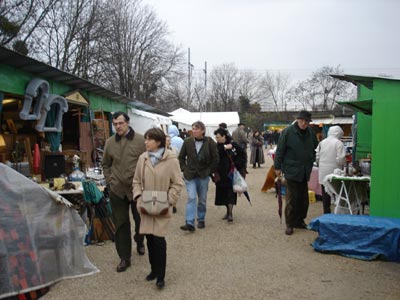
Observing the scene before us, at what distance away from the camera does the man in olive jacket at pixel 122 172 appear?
4.59 meters

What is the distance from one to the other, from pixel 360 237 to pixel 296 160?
162 centimetres

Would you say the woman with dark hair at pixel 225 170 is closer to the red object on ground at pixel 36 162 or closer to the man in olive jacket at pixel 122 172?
the man in olive jacket at pixel 122 172

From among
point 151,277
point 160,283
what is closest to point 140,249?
point 151,277

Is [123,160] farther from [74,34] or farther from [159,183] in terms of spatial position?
[74,34]

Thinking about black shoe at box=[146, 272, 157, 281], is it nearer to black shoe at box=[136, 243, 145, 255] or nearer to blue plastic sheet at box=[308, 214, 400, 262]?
black shoe at box=[136, 243, 145, 255]

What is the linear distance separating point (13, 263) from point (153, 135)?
2162 millimetres

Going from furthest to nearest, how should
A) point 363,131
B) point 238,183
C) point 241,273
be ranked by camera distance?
point 363,131 < point 238,183 < point 241,273

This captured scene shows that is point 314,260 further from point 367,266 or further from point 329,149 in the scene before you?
point 329,149

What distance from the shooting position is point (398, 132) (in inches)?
213

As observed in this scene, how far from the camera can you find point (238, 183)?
7137 mm

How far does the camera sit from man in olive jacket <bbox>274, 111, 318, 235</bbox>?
6270 millimetres

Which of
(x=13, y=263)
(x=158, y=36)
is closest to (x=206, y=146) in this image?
(x=13, y=263)

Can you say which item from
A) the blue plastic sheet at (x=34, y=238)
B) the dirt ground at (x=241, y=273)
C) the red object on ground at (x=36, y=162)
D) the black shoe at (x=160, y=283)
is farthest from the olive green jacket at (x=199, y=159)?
the blue plastic sheet at (x=34, y=238)

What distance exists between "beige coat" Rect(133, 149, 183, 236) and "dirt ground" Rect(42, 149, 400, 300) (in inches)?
26.0
